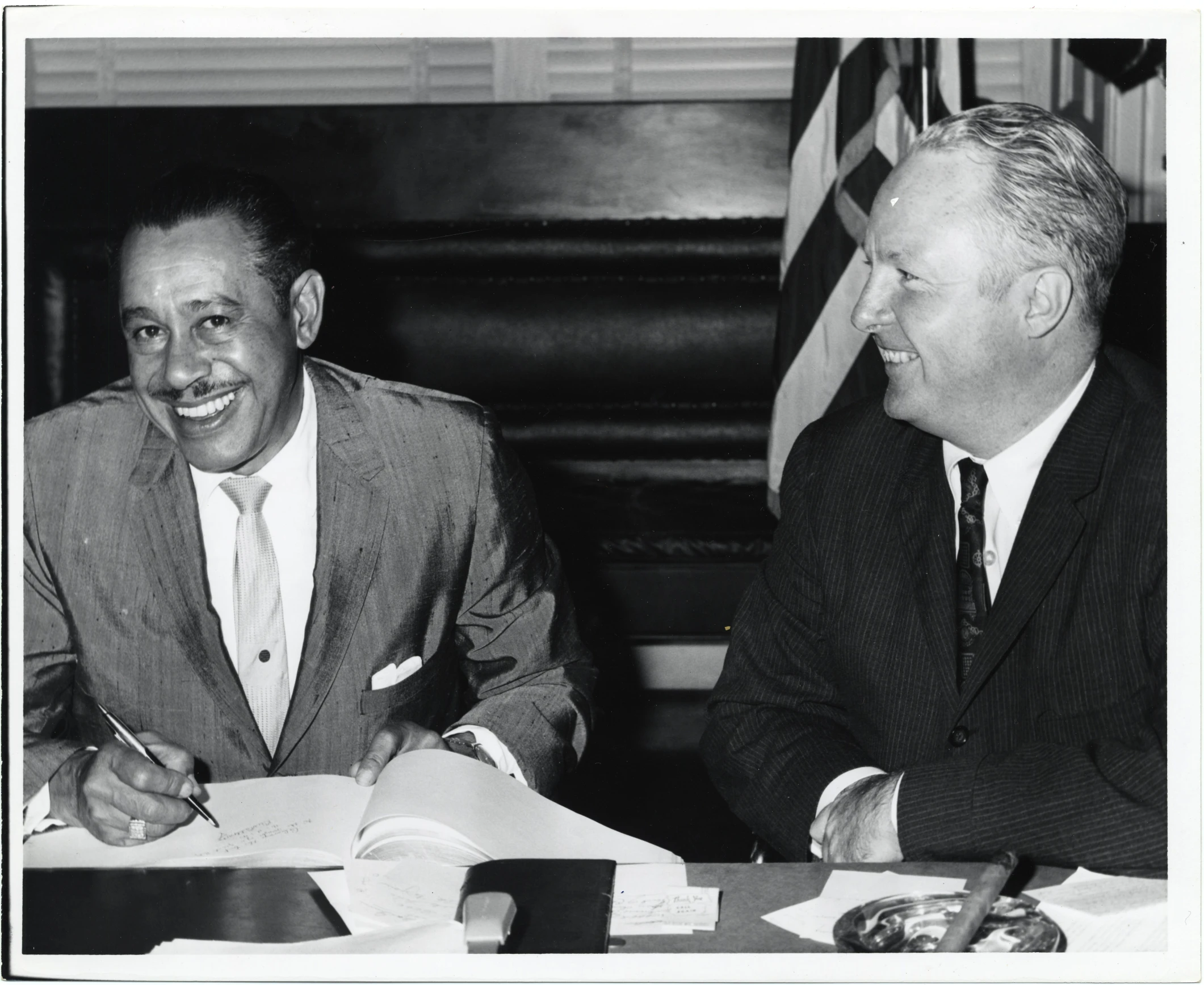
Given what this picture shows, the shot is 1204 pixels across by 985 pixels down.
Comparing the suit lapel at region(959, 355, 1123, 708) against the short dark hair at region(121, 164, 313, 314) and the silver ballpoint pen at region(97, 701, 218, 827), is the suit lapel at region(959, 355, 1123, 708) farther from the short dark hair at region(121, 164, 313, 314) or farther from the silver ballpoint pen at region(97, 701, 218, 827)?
the short dark hair at region(121, 164, 313, 314)

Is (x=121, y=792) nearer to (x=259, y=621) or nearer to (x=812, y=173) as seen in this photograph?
(x=259, y=621)

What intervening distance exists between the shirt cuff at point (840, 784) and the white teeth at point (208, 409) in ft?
3.53

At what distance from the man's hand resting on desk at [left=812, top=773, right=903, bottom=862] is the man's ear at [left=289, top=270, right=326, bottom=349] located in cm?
109

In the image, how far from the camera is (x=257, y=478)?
1999 mm

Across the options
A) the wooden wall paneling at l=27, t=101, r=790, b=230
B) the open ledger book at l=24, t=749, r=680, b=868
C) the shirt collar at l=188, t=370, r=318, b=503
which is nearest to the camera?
the open ledger book at l=24, t=749, r=680, b=868

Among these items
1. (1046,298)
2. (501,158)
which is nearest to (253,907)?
(1046,298)

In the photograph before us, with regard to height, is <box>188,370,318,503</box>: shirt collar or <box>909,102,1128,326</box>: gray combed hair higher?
<box>909,102,1128,326</box>: gray combed hair

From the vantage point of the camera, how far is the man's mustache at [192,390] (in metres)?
1.89

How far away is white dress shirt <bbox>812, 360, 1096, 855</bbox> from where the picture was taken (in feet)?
5.81

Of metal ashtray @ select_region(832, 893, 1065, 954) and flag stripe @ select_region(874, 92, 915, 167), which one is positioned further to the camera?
flag stripe @ select_region(874, 92, 915, 167)

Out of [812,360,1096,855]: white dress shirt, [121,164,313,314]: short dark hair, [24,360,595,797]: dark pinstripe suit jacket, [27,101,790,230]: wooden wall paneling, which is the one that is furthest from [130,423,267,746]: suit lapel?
[27,101,790,230]: wooden wall paneling

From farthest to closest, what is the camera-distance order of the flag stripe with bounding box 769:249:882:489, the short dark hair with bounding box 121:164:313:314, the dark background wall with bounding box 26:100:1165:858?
1. the dark background wall with bounding box 26:100:1165:858
2. the flag stripe with bounding box 769:249:882:489
3. the short dark hair with bounding box 121:164:313:314

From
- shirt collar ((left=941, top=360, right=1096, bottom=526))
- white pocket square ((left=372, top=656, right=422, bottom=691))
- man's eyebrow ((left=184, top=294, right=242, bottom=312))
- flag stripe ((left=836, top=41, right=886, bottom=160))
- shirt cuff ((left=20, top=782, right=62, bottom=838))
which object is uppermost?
flag stripe ((left=836, top=41, right=886, bottom=160))

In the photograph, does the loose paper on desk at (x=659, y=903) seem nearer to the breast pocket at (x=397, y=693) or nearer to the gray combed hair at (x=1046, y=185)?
the breast pocket at (x=397, y=693)
